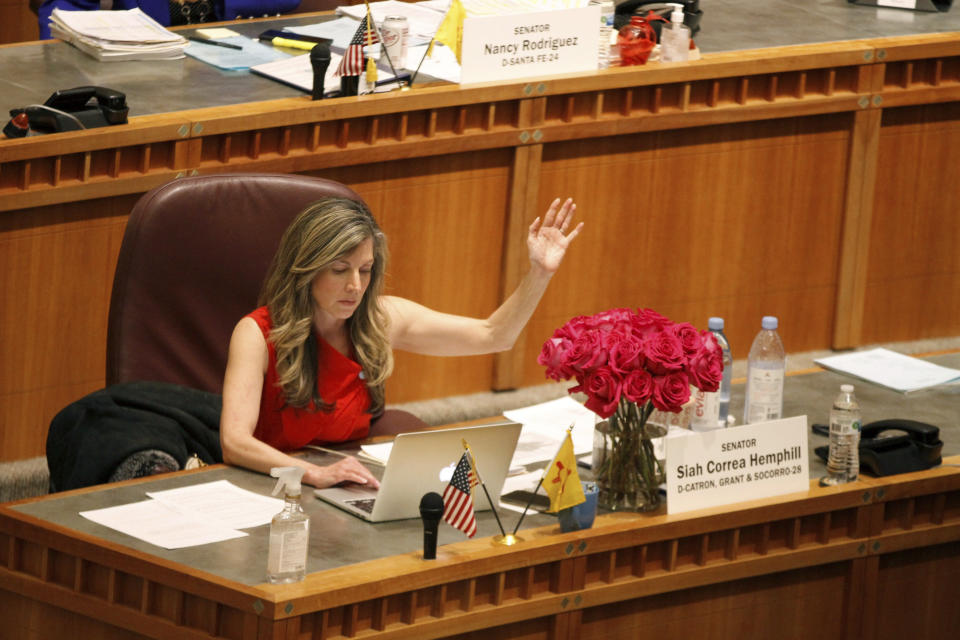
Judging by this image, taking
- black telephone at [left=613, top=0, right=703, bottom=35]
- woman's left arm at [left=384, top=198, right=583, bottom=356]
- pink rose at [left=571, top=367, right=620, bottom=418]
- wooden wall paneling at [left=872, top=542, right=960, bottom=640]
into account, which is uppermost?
black telephone at [left=613, top=0, right=703, bottom=35]

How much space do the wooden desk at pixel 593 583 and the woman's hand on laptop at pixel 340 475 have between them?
1.00 ft

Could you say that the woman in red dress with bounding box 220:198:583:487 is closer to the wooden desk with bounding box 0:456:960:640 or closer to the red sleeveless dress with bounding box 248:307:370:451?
the red sleeveless dress with bounding box 248:307:370:451

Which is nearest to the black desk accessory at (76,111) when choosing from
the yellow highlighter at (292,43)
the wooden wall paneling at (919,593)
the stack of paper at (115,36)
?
the stack of paper at (115,36)

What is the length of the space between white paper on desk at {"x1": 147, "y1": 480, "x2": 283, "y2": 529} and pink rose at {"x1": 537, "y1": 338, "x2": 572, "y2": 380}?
52cm

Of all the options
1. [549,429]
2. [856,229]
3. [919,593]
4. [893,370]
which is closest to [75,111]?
[549,429]

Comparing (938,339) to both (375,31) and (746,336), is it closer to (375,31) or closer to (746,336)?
(746,336)

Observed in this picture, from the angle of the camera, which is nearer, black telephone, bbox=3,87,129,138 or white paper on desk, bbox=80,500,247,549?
white paper on desk, bbox=80,500,247,549

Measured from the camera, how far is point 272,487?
295cm

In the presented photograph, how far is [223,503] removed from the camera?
2.84m

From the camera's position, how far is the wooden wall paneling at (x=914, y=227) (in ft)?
16.3

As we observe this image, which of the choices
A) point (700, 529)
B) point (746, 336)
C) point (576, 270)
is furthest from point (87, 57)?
point (700, 529)

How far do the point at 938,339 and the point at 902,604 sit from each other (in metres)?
2.18

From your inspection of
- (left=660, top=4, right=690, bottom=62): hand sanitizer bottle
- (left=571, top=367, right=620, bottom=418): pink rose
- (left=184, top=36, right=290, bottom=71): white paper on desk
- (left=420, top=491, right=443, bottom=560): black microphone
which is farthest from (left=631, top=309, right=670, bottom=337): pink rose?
(left=184, top=36, right=290, bottom=71): white paper on desk

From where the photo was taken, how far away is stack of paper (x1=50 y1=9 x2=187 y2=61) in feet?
15.0
